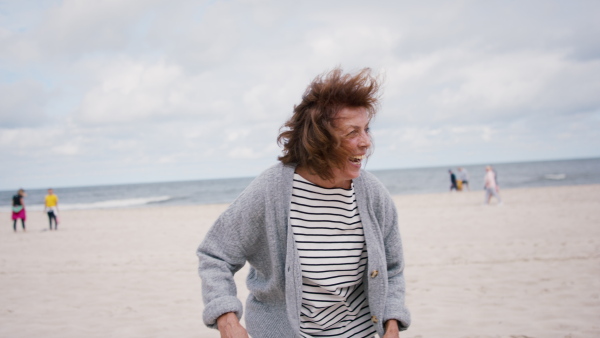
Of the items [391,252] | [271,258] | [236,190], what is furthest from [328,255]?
[236,190]

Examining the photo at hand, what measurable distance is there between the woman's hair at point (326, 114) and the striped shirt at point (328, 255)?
14 centimetres

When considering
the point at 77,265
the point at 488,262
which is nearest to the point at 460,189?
the point at 488,262

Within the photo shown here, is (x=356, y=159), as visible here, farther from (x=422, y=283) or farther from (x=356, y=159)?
(x=422, y=283)

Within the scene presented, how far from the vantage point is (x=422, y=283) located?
6445mm

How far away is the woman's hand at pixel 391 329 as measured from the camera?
2172mm

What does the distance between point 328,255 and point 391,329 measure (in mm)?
471

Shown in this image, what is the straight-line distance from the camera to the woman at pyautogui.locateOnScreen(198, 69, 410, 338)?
2064mm

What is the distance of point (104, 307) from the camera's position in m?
5.77

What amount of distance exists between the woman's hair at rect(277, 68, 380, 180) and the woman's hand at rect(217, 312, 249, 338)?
0.74 meters

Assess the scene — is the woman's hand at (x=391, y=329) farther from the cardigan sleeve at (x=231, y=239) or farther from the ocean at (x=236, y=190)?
the ocean at (x=236, y=190)

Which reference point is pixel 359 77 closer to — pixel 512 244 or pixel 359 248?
pixel 359 248

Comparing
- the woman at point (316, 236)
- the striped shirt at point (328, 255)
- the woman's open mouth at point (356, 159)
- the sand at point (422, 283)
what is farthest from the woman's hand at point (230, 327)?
the sand at point (422, 283)

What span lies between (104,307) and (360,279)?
4628 mm

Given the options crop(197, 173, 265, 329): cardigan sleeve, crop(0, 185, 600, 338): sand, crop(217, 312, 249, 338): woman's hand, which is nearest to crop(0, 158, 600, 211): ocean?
crop(0, 185, 600, 338): sand
